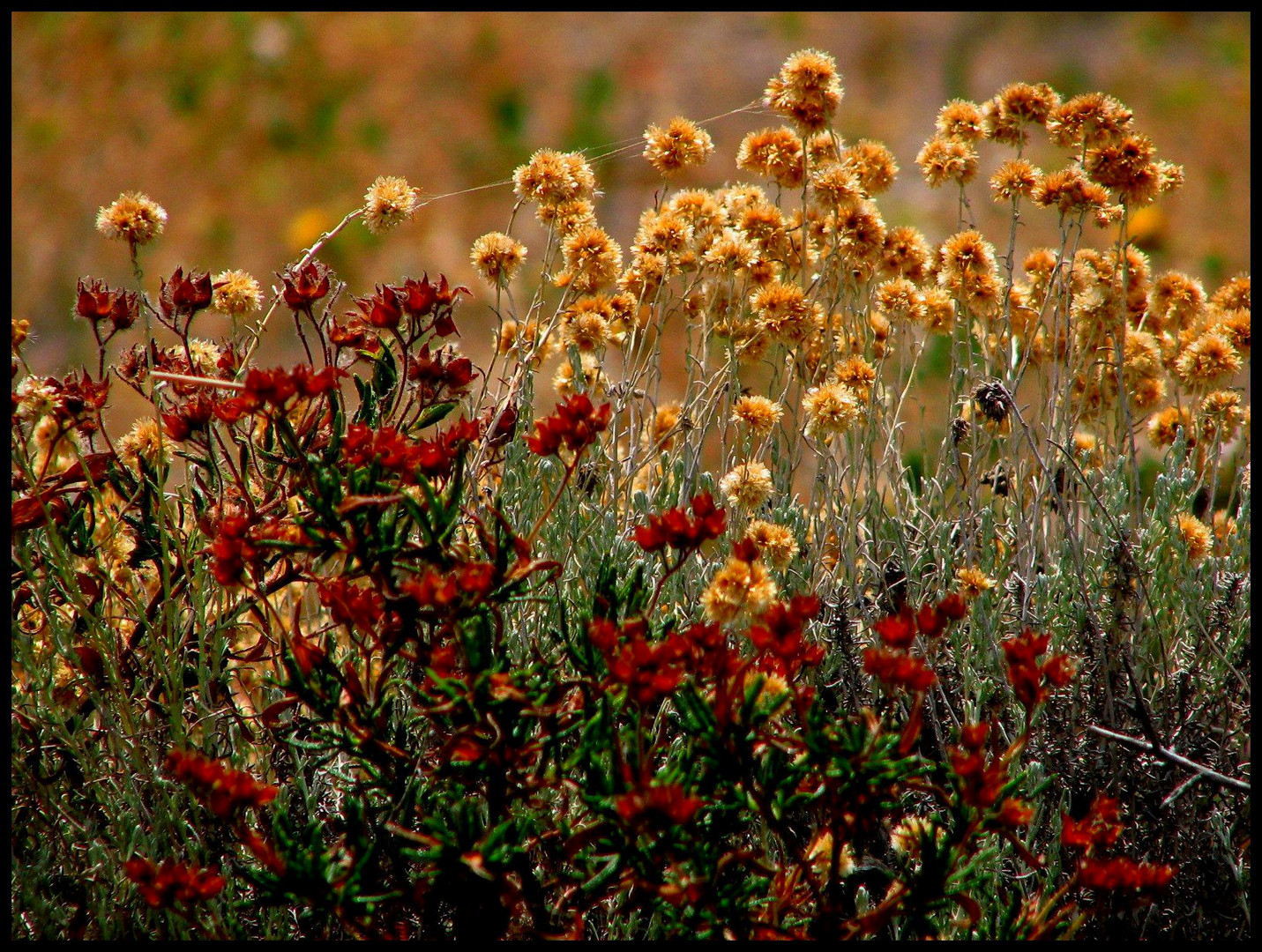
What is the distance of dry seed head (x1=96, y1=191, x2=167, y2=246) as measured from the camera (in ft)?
4.88

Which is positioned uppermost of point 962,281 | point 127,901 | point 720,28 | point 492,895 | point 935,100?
point 720,28

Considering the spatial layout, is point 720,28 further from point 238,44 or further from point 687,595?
point 687,595

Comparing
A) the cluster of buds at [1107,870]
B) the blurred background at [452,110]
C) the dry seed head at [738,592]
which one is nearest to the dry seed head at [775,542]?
the dry seed head at [738,592]

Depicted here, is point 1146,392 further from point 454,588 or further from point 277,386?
point 277,386

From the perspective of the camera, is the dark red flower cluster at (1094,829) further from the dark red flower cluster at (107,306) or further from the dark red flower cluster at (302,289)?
the dark red flower cluster at (107,306)

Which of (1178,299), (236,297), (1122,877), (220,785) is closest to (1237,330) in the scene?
(1178,299)

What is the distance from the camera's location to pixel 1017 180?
1819 mm

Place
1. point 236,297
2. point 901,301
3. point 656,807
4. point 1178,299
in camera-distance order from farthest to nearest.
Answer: point 1178,299
point 901,301
point 236,297
point 656,807

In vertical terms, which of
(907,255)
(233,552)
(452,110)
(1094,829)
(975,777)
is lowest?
(1094,829)

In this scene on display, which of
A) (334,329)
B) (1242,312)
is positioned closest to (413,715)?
(334,329)

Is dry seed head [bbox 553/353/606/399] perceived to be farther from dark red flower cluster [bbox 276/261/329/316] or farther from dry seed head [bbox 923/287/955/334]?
dry seed head [bbox 923/287/955/334]

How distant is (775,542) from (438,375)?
0.53 metres

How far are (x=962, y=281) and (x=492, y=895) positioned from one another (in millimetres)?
1270

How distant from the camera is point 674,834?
1.01 meters
